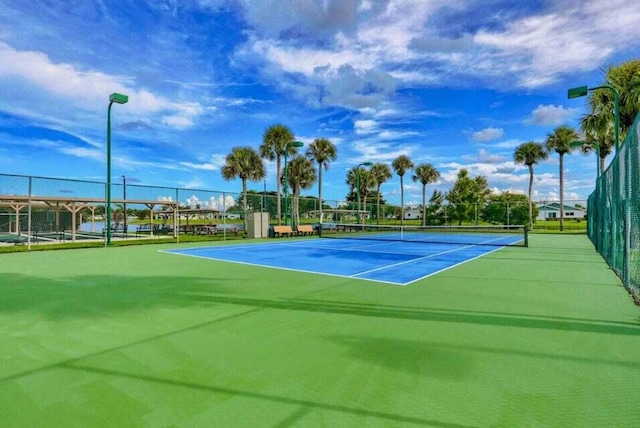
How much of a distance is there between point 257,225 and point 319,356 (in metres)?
19.6

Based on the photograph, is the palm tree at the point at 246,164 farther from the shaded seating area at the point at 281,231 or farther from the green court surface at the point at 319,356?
the green court surface at the point at 319,356

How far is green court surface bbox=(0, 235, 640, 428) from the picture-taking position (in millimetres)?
2389

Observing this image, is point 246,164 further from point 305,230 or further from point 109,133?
point 109,133

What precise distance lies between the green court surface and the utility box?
15822mm

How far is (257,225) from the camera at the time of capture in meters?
22.6

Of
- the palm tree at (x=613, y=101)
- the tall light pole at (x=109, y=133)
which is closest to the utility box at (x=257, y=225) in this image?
the tall light pole at (x=109, y=133)

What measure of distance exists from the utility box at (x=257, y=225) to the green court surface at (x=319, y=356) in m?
15.8

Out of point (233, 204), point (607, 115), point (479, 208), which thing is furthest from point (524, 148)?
point (233, 204)

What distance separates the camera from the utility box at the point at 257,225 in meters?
22.5

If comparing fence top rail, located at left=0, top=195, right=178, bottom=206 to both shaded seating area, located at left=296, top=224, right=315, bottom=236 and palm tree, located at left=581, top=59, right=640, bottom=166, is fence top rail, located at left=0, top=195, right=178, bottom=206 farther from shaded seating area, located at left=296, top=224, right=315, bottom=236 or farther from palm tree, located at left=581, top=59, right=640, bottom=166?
palm tree, located at left=581, top=59, right=640, bottom=166

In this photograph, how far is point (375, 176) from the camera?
57.8 metres

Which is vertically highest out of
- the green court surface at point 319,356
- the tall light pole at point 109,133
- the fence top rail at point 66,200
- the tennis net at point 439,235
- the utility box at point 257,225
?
the tall light pole at point 109,133

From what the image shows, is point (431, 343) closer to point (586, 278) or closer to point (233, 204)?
point (586, 278)

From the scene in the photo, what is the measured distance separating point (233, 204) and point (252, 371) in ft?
66.1
